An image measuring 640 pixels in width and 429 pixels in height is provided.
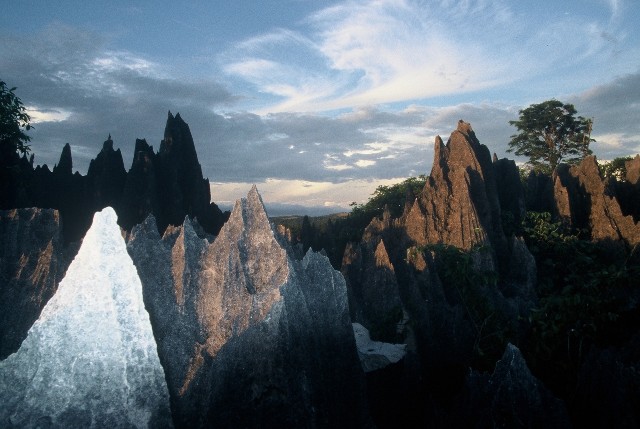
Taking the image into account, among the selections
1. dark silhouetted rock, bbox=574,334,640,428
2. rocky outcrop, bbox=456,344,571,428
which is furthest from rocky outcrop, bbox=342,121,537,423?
dark silhouetted rock, bbox=574,334,640,428

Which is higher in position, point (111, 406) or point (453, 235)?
point (453, 235)

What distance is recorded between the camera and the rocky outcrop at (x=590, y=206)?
25125 millimetres

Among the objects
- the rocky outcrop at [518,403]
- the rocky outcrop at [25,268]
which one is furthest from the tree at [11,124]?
the rocky outcrop at [518,403]

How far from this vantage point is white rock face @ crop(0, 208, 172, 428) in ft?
19.2

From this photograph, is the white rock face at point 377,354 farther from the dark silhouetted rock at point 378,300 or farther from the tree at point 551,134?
the tree at point 551,134

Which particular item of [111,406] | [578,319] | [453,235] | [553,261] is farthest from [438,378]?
[553,261]

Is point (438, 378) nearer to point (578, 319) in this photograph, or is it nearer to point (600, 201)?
point (578, 319)

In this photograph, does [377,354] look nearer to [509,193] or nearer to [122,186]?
[122,186]

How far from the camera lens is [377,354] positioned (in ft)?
37.5

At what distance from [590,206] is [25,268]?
100ft

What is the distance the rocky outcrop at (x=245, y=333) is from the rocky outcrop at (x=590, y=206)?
2358 cm

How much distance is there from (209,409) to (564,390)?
8724mm

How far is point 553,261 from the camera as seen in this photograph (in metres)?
24.2

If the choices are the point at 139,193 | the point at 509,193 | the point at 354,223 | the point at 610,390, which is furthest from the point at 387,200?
the point at 610,390
